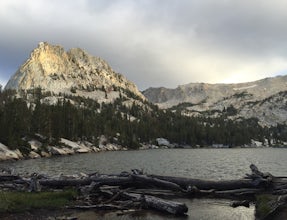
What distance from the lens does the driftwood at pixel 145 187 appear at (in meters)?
29.8

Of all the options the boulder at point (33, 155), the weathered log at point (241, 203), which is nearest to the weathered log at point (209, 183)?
the weathered log at point (241, 203)

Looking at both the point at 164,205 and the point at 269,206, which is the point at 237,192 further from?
the point at 164,205

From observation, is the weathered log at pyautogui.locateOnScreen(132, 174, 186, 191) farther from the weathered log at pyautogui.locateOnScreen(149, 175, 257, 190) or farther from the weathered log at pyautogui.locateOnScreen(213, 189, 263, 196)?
the weathered log at pyautogui.locateOnScreen(213, 189, 263, 196)

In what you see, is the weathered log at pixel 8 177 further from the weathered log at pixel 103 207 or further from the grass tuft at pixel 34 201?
the weathered log at pixel 103 207

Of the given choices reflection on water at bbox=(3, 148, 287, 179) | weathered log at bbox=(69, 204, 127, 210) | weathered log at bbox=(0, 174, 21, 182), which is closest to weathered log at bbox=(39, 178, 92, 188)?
weathered log at bbox=(0, 174, 21, 182)

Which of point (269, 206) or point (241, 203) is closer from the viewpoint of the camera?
point (269, 206)

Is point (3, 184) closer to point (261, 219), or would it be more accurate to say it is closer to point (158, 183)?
point (158, 183)

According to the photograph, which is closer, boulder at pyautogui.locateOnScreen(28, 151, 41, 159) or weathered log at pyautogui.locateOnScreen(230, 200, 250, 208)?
weathered log at pyautogui.locateOnScreen(230, 200, 250, 208)

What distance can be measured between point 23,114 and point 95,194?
367ft

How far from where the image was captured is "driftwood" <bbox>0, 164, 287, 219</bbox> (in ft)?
97.8

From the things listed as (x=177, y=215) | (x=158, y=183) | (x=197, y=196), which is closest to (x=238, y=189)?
(x=197, y=196)

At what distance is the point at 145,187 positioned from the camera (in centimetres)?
3378

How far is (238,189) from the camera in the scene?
32.8 metres

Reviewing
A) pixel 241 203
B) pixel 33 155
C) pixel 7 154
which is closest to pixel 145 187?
Result: pixel 241 203
